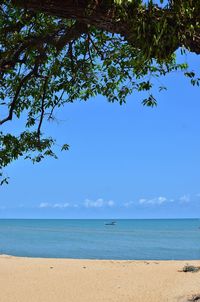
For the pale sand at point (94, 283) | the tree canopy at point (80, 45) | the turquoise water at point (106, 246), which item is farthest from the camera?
the turquoise water at point (106, 246)

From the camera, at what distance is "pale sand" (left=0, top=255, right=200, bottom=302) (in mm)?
13570

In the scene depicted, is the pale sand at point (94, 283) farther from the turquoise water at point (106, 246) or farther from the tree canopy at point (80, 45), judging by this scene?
the turquoise water at point (106, 246)

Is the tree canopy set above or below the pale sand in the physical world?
above

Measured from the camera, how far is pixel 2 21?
28.7 ft

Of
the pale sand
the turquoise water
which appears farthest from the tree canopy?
the turquoise water

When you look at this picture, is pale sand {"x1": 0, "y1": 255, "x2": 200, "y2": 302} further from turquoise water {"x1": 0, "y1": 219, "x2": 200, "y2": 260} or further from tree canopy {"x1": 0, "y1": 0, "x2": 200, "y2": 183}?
turquoise water {"x1": 0, "y1": 219, "x2": 200, "y2": 260}

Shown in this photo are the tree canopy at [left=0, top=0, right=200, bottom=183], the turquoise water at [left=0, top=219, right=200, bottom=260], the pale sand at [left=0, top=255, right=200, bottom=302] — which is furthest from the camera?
the turquoise water at [left=0, top=219, right=200, bottom=260]

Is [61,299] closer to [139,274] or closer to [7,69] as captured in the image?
[139,274]

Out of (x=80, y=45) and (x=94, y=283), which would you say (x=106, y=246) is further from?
(x=80, y=45)

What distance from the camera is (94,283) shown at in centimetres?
1539

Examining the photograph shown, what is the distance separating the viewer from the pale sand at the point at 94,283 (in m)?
13.6

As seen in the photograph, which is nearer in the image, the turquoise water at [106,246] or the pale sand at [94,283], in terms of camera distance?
the pale sand at [94,283]

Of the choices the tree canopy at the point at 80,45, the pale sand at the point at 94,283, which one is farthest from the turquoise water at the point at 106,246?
the tree canopy at the point at 80,45

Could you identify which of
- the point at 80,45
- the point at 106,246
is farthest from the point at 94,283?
the point at 106,246
